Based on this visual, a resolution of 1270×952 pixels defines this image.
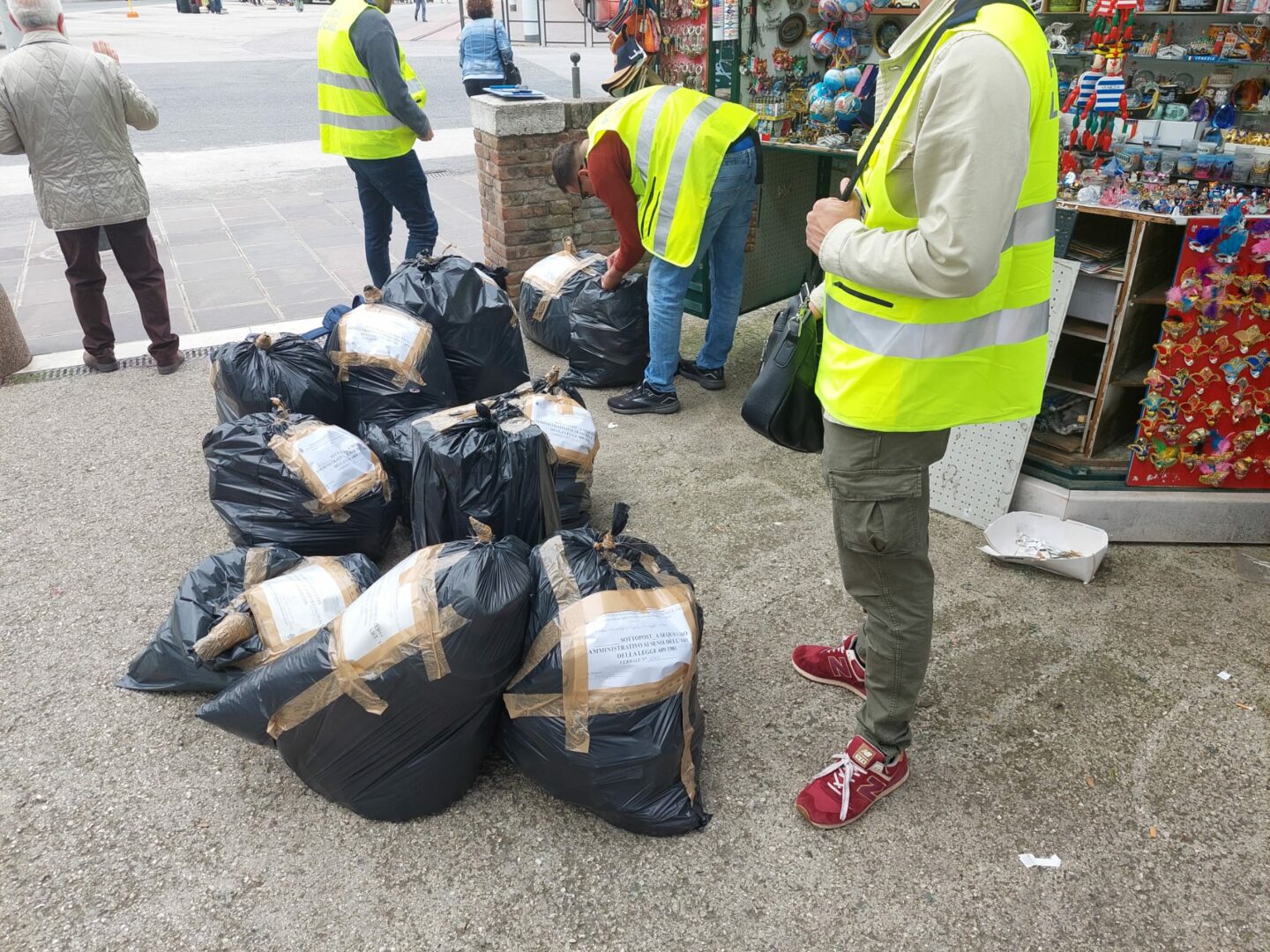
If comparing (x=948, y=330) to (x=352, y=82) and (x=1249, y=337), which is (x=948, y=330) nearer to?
(x=1249, y=337)

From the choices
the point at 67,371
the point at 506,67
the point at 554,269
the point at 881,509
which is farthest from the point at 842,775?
the point at 506,67

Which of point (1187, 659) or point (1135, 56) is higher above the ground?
point (1135, 56)

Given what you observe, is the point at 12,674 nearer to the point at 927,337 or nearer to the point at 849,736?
the point at 849,736

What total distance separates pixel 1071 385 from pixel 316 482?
2.68m

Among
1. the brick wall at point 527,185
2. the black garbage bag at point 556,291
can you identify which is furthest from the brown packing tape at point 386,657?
the brick wall at point 527,185

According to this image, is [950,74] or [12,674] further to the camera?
[12,674]

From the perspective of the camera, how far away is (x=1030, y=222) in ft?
5.78

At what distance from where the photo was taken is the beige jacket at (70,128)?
14.0ft

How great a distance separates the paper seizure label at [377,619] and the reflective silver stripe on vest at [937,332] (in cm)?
111

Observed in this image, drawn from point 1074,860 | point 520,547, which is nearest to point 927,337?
point 520,547

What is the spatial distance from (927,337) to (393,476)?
212 centimetres

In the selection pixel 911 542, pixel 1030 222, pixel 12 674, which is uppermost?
pixel 1030 222

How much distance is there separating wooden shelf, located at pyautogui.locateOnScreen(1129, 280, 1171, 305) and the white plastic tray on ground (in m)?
0.78

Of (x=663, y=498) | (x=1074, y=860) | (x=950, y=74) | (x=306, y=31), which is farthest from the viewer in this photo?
(x=306, y=31)
